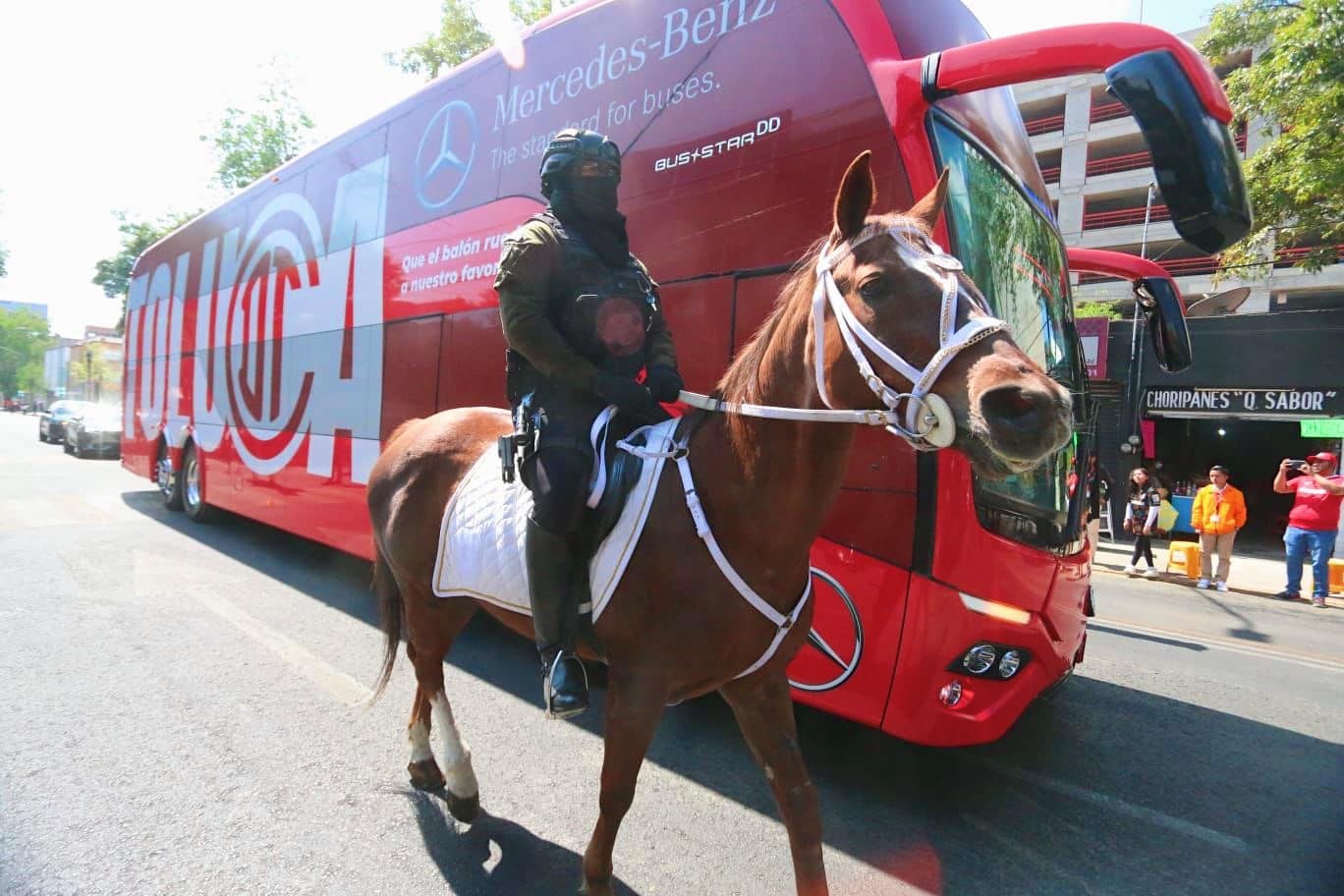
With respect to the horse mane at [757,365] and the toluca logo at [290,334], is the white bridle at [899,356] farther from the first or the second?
the toluca logo at [290,334]

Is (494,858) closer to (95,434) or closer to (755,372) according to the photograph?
(755,372)

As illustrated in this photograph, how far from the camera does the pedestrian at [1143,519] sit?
36.5 ft

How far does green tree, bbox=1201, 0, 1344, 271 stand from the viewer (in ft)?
33.9

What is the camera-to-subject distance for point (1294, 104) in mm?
11422

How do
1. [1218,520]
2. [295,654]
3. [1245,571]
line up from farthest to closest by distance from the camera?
[1245,571] → [1218,520] → [295,654]

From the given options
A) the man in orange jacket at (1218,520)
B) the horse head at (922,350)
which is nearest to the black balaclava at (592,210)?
the horse head at (922,350)

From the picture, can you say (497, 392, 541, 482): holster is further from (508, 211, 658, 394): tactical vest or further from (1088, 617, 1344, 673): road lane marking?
(1088, 617, 1344, 673): road lane marking

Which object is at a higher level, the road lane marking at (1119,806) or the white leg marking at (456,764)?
the white leg marking at (456,764)

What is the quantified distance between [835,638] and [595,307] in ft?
6.02

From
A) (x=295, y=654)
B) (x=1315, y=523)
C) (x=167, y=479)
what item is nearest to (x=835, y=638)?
(x=295, y=654)

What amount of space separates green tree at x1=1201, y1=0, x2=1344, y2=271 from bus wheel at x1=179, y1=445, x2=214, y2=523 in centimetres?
1416

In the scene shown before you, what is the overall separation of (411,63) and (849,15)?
69.8ft

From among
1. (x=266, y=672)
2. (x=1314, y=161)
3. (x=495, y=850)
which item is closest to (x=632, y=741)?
(x=495, y=850)

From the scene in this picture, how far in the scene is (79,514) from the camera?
33.8 feet
